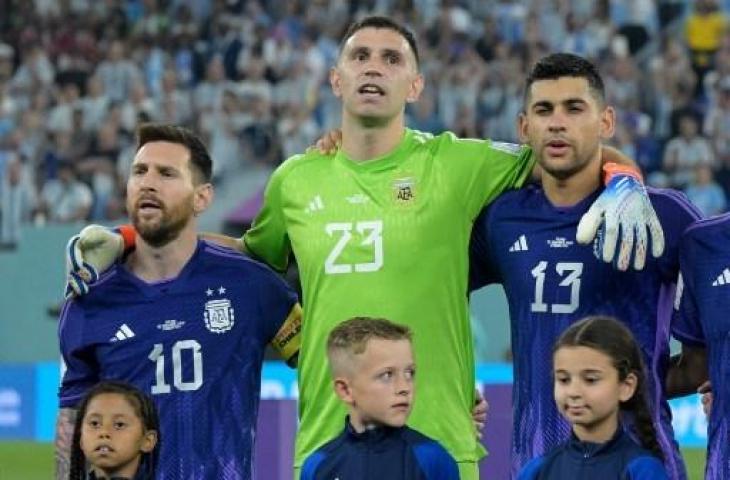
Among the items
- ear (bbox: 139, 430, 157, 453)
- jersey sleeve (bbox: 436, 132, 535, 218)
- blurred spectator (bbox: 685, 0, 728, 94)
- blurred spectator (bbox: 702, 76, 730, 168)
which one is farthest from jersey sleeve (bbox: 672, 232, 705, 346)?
blurred spectator (bbox: 685, 0, 728, 94)

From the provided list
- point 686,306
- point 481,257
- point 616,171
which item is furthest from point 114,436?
point 686,306

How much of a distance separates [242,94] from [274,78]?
0.67 meters

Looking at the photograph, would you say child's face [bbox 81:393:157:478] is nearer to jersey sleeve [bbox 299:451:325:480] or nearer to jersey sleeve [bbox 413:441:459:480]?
jersey sleeve [bbox 299:451:325:480]

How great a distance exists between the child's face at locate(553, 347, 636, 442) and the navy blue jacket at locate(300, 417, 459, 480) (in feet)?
1.34

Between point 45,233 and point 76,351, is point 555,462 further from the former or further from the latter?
point 45,233

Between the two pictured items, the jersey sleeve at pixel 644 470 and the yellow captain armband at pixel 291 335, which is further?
the yellow captain armband at pixel 291 335

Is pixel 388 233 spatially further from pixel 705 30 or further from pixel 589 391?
pixel 705 30

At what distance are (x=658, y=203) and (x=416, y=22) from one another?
15.7 metres

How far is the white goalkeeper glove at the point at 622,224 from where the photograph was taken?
18.7ft

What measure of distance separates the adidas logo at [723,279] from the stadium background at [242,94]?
1125 centimetres

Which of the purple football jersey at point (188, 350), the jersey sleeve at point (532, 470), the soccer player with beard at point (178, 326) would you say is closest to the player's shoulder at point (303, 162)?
the soccer player with beard at point (178, 326)

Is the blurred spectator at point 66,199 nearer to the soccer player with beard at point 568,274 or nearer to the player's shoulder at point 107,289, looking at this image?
the player's shoulder at point 107,289

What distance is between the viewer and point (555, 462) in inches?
209

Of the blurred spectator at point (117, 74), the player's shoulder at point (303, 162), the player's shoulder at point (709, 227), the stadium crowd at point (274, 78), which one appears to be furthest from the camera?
the blurred spectator at point (117, 74)
